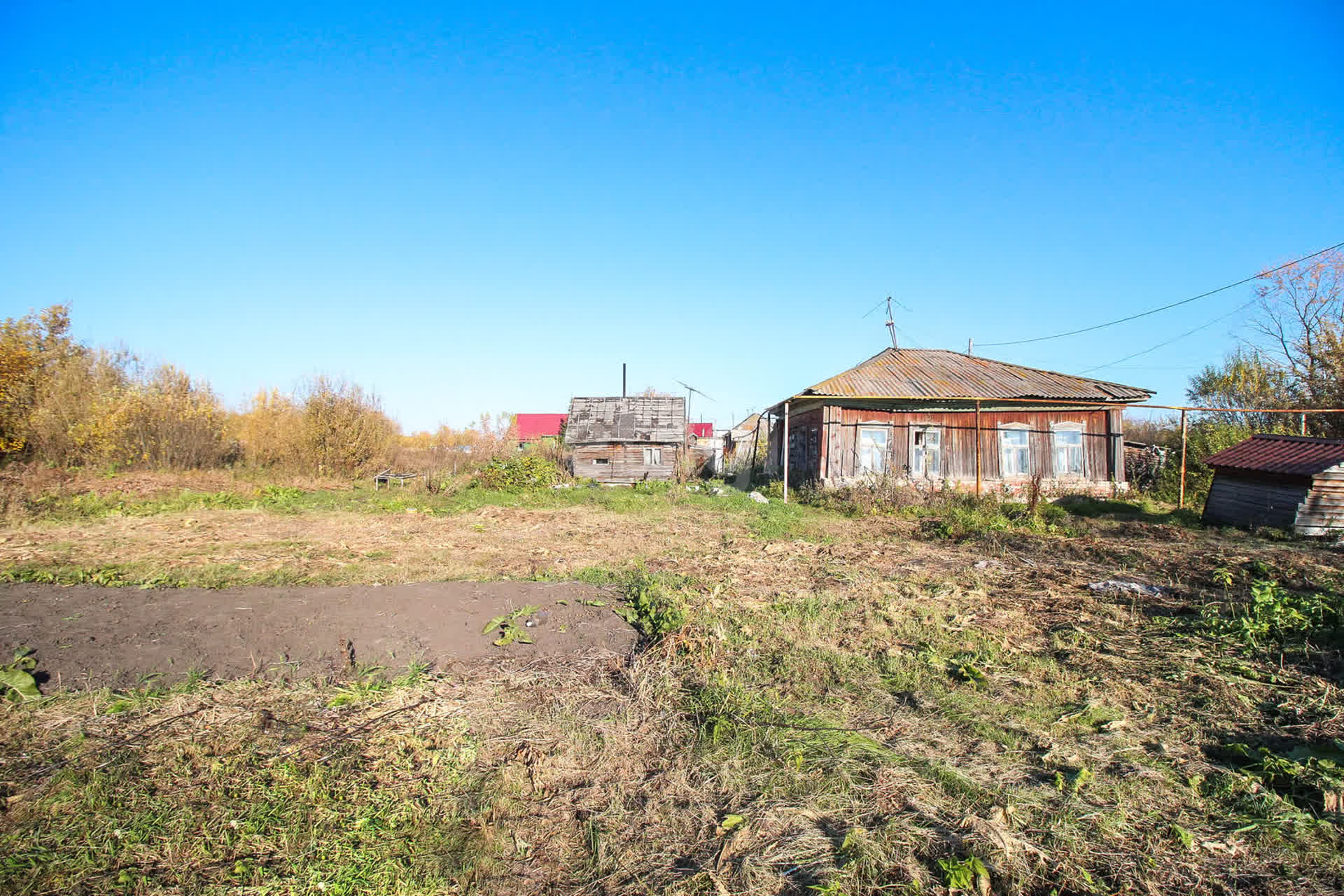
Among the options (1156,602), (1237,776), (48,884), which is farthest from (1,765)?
(1156,602)

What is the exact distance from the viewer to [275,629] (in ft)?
18.7

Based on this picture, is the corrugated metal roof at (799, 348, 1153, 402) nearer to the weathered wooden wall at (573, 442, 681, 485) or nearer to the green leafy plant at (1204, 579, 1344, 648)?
the weathered wooden wall at (573, 442, 681, 485)

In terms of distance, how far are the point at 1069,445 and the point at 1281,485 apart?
635cm

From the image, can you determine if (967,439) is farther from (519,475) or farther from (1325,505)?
(519,475)

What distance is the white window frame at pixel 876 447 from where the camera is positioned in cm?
1739

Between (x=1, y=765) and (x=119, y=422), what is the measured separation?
792 inches

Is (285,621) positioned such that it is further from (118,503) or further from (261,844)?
(118,503)

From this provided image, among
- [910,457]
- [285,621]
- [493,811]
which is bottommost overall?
[493,811]

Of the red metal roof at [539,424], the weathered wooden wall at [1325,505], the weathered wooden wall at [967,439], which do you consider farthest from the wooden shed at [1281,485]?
the red metal roof at [539,424]

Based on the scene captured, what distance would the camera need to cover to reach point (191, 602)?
6.40m

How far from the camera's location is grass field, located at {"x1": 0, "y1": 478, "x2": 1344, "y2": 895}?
2812 millimetres

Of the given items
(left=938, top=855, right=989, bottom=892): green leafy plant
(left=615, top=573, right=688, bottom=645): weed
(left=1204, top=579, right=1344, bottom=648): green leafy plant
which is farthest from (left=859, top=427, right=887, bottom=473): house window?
(left=938, top=855, right=989, bottom=892): green leafy plant

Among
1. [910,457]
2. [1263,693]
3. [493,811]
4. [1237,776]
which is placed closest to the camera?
[493,811]

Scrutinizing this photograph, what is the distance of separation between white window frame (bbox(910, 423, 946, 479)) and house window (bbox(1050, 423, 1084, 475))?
327 cm
